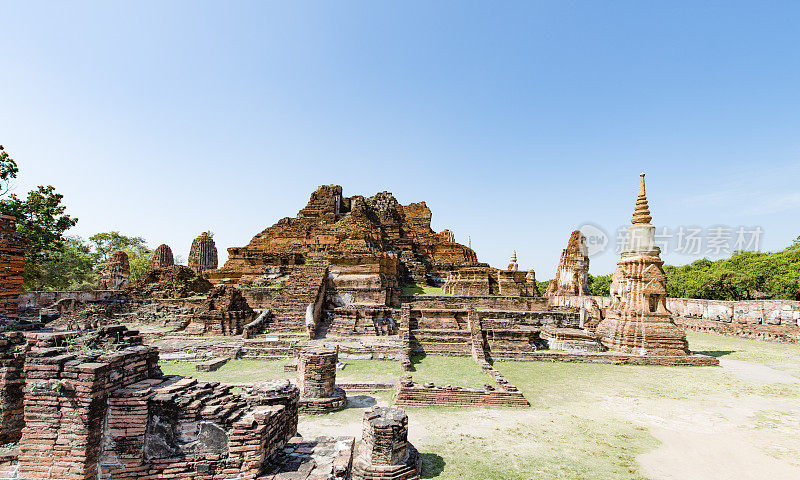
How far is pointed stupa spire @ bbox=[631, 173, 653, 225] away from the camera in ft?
45.8

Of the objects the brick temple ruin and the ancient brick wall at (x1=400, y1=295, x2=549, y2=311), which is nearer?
the brick temple ruin

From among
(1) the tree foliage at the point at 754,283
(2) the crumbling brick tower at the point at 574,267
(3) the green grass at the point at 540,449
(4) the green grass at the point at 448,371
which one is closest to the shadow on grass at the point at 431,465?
(3) the green grass at the point at 540,449

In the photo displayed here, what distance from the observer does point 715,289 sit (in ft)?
104

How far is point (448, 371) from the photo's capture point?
10.4 metres

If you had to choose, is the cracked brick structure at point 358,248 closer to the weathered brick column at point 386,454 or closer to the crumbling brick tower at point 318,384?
the crumbling brick tower at point 318,384

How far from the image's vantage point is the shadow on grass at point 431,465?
5164 mm

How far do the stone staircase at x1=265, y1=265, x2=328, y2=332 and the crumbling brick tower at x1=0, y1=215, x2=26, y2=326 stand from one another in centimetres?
828

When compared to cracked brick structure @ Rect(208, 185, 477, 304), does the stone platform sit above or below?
below

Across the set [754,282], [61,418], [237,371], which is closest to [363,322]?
[237,371]

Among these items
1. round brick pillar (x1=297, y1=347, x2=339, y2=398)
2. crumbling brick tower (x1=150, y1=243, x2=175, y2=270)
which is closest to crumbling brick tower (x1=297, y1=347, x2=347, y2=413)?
round brick pillar (x1=297, y1=347, x2=339, y2=398)

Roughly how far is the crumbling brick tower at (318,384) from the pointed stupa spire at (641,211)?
1260cm

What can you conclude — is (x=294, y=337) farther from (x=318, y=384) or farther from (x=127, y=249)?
(x=127, y=249)

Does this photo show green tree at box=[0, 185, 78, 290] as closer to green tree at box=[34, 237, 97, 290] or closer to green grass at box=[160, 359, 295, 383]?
green tree at box=[34, 237, 97, 290]

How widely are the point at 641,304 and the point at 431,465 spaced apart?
455 inches
